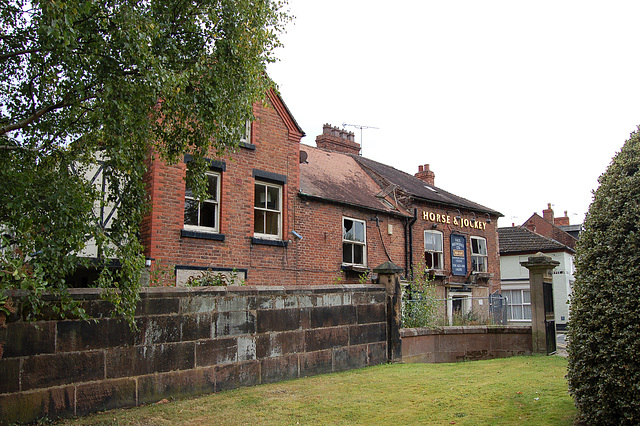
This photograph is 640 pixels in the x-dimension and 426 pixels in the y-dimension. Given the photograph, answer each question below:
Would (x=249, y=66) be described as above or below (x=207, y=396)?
above

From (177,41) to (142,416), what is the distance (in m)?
5.10

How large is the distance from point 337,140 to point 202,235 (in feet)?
44.1

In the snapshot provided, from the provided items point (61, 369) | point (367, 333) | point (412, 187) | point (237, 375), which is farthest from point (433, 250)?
point (61, 369)

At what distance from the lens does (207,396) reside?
27.1 ft

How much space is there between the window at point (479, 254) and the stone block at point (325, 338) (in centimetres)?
1524

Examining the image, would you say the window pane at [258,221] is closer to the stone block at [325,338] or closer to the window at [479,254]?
the stone block at [325,338]

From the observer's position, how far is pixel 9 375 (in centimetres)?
646

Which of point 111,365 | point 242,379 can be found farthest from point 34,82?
point 242,379

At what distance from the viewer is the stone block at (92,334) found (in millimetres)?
6988

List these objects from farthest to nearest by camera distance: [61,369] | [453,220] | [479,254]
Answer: [479,254], [453,220], [61,369]

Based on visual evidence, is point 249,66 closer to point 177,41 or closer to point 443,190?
point 177,41

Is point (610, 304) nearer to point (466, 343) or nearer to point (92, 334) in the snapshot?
point (92, 334)

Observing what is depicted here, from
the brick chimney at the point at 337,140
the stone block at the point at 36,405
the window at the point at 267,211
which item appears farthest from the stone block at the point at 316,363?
the brick chimney at the point at 337,140

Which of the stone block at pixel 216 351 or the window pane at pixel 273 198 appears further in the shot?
the window pane at pixel 273 198
